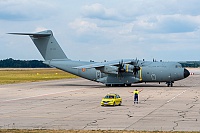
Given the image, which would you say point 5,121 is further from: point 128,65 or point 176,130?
point 128,65

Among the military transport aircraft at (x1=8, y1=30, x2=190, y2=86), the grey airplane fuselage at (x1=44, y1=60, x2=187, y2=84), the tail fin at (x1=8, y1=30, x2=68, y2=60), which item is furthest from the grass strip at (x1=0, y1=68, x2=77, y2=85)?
the grey airplane fuselage at (x1=44, y1=60, x2=187, y2=84)

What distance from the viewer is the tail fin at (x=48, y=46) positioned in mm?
66750

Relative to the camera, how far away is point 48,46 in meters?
67.1

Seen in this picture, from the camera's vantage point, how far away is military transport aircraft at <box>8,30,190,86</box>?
62.6 meters

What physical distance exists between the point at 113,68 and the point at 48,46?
10.9m

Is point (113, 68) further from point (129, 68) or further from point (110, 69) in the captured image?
point (129, 68)

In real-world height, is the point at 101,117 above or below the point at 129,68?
below

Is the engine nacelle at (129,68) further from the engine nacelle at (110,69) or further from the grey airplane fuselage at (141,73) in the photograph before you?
the engine nacelle at (110,69)

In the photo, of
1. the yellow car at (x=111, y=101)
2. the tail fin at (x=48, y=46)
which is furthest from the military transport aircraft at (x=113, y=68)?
the yellow car at (x=111, y=101)

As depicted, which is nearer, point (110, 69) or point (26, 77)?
point (110, 69)

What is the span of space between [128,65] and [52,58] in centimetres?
1168

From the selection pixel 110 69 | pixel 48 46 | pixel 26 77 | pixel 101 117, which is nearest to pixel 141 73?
pixel 110 69

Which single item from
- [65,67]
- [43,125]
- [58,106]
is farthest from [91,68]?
[43,125]

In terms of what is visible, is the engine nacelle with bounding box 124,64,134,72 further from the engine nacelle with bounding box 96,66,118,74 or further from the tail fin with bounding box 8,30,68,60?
the tail fin with bounding box 8,30,68,60
